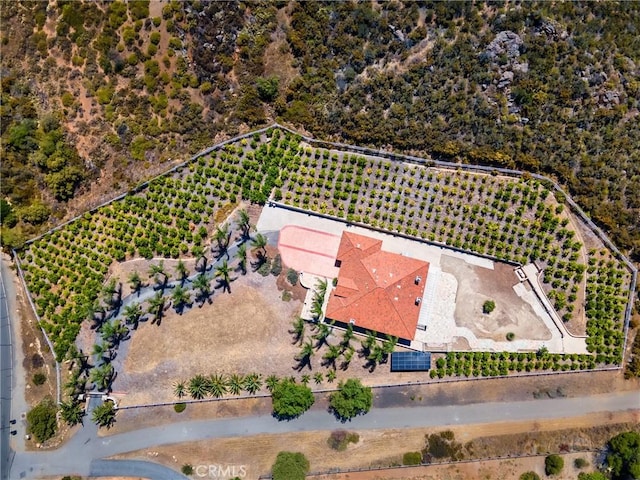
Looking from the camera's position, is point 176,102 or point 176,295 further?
point 176,102

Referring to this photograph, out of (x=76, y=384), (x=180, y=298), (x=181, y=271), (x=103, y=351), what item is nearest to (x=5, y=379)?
(x=76, y=384)

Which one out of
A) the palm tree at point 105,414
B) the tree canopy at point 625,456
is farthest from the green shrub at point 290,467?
the tree canopy at point 625,456

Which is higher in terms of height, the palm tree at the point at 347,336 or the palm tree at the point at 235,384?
the palm tree at the point at 347,336

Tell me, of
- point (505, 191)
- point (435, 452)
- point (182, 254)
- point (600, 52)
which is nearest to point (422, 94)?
point (505, 191)

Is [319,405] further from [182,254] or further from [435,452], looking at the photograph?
[182,254]

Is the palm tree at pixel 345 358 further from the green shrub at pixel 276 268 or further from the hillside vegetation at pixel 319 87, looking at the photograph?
the hillside vegetation at pixel 319 87
